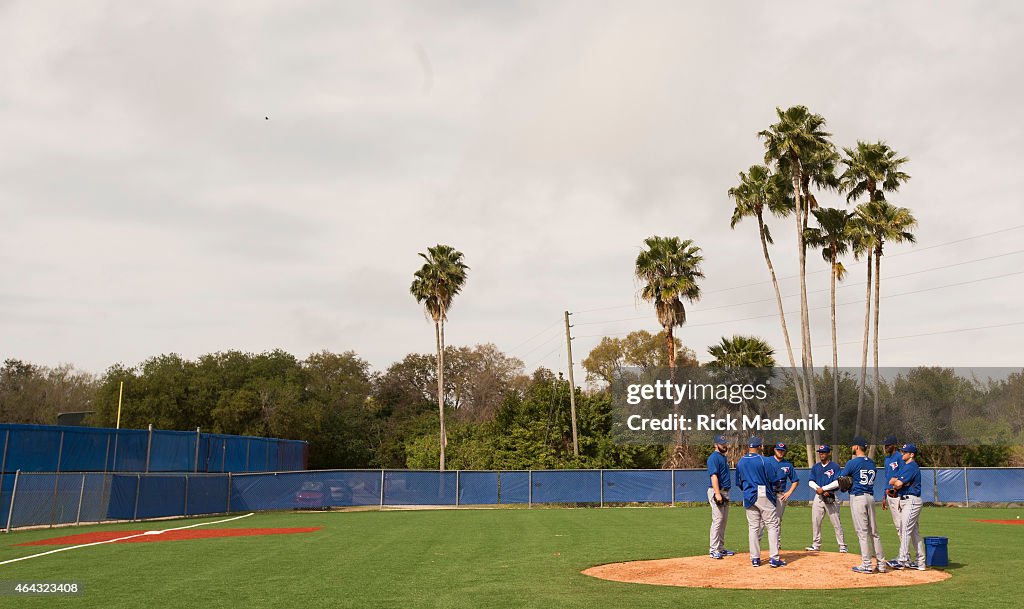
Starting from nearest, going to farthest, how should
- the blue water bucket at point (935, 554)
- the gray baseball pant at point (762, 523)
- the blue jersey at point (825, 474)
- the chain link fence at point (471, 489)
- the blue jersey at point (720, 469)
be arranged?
1. the gray baseball pant at point (762, 523)
2. the blue water bucket at point (935, 554)
3. the blue jersey at point (720, 469)
4. the blue jersey at point (825, 474)
5. the chain link fence at point (471, 489)

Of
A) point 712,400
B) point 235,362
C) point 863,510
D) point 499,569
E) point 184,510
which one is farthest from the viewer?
point 235,362

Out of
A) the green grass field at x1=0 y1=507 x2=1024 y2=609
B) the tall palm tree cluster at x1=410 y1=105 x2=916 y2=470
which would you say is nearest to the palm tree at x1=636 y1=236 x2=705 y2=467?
the tall palm tree cluster at x1=410 y1=105 x2=916 y2=470

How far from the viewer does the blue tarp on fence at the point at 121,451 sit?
27.3 metres

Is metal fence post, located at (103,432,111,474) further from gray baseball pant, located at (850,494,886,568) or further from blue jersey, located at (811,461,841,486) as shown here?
gray baseball pant, located at (850,494,886,568)

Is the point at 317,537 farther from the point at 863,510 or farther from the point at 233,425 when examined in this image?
the point at 233,425

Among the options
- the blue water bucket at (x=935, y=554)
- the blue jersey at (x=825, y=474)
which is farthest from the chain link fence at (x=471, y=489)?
the blue water bucket at (x=935, y=554)

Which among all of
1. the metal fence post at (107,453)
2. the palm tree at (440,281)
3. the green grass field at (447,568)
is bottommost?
the green grass field at (447,568)

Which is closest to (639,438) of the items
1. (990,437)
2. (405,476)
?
(405,476)

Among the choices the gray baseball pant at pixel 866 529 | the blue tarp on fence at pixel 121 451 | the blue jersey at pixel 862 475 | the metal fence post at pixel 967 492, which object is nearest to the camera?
the gray baseball pant at pixel 866 529

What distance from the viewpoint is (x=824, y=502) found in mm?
14500

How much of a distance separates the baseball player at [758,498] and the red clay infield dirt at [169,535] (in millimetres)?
13453

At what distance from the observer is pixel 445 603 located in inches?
364

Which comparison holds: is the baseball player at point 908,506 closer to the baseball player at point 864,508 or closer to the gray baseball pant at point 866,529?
the baseball player at point 864,508

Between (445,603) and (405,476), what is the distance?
89.3 feet
